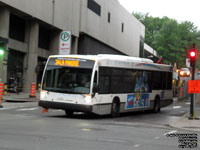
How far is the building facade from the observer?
41000 mm

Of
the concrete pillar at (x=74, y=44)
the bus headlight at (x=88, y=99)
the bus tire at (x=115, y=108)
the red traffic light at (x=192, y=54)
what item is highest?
the concrete pillar at (x=74, y=44)

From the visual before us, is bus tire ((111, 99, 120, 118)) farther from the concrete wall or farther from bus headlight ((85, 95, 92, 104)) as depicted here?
the concrete wall

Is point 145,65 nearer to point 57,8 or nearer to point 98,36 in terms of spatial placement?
point 57,8

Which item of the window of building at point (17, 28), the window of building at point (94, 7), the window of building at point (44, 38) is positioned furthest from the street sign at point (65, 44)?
the window of building at point (94, 7)

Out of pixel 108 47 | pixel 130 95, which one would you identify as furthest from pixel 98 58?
pixel 108 47

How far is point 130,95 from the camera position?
21969 millimetres

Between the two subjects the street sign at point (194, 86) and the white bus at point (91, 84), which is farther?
the street sign at point (194, 86)

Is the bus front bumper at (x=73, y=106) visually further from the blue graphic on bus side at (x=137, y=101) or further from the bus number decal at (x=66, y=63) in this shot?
the blue graphic on bus side at (x=137, y=101)

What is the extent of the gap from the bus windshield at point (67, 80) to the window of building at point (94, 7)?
40.6 metres

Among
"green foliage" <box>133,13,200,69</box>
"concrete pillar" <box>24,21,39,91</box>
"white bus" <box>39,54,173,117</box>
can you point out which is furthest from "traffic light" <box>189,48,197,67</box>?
"green foliage" <box>133,13,200,69</box>

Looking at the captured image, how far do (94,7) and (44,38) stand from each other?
12.7 metres

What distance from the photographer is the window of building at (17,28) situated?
43.1 meters

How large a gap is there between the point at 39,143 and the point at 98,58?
9.89m

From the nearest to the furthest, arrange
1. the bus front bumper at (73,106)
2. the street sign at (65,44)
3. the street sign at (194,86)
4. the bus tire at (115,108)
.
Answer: the bus front bumper at (73,106)
the street sign at (194,86)
the bus tire at (115,108)
the street sign at (65,44)
